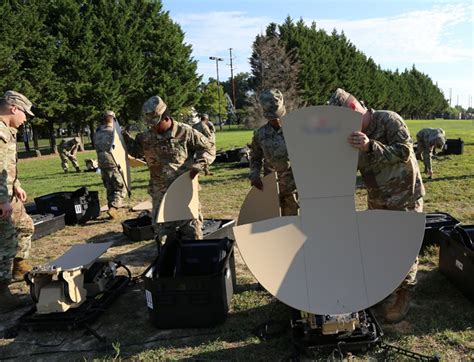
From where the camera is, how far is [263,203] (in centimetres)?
363

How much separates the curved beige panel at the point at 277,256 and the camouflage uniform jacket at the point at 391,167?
937 mm

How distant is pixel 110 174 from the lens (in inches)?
286

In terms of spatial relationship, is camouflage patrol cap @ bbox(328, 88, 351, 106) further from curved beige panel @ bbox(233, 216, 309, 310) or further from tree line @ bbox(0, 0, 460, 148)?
tree line @ bbox(0, 0, 460, 148)

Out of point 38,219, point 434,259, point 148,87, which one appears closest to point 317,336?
point 434,259

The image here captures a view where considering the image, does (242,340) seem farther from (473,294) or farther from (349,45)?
(349,45)

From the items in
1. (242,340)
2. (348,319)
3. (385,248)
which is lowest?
(242,340)

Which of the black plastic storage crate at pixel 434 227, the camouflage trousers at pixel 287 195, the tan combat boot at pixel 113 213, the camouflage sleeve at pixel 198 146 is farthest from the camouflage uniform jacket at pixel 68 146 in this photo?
the black plastic storage crate at pixel 434 227

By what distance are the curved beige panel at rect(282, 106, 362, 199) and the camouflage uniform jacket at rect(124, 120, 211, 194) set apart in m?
1.52

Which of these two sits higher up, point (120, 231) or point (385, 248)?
point (385, 248)

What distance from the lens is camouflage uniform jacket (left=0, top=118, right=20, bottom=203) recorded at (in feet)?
11.9

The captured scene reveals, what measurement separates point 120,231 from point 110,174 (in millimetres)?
1244

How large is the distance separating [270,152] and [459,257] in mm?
1871

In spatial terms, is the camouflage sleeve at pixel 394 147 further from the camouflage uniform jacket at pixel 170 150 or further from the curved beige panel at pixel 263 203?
the camouflage uniform jacket at pixel 170 150

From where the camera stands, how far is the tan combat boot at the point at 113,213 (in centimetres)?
729
